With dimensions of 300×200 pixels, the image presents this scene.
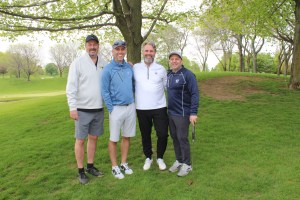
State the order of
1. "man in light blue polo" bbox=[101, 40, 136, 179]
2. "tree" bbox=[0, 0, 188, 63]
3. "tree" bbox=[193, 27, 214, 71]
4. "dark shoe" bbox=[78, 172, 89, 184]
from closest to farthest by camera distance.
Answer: "man in light blue polo" bbox=[101, 40, 136, 179]
"dark shoe" bbox=[78, 172, 89, 184]
"tree" bbox=[0, 0, 188, 63]
"tree" bbox=[193, 27, 214, 71]

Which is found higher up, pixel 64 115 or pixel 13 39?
pixel 13 39

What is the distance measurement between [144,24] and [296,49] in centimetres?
779

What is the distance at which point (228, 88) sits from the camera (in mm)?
15656

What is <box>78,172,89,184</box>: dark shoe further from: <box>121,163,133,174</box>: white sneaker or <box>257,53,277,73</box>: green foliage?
<box>257,53,277,73</box>: green foliage

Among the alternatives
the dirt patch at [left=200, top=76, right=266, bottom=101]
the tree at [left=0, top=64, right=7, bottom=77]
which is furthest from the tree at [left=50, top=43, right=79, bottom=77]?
the dirt patch at [left=200, top=76, right=266, bottom=101]

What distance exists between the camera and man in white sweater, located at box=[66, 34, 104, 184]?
519cm

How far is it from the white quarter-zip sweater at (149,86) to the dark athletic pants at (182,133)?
1.31 ft

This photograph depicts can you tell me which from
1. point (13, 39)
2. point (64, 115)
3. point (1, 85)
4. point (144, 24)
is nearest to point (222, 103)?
point (144, 24)

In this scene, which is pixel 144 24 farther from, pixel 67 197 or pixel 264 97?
pixel 67 197

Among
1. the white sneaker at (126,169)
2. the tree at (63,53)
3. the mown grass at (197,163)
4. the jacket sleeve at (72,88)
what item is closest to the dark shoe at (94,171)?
the mown grass at (197,163)

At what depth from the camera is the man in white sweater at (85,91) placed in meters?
5.19

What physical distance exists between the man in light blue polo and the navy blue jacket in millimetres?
760

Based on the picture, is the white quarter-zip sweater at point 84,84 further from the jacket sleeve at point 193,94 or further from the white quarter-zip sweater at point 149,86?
the jacket sleeve at point 193,94

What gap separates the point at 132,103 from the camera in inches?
218
